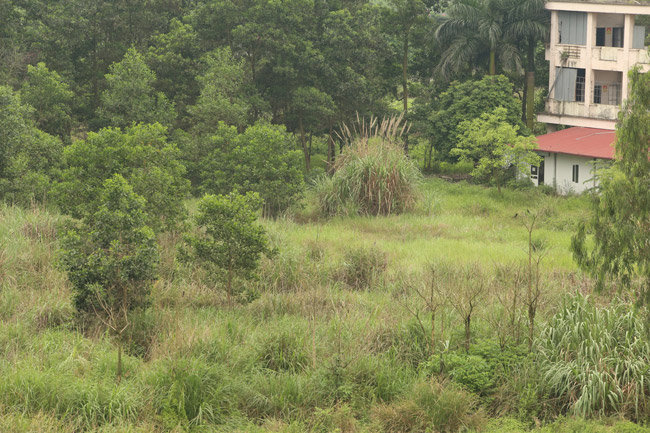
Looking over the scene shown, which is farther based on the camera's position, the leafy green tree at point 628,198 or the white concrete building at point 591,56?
the white concrete building at point 591,56

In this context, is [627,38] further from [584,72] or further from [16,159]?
[16,159]

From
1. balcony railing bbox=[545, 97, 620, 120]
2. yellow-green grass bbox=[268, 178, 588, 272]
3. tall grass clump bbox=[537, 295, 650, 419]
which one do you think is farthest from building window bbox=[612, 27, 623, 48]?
tall grass clump bbox=[537, 295, 650, 419]

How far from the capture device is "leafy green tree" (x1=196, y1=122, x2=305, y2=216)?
23234 millimetres

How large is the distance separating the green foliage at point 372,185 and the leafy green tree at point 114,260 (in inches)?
474

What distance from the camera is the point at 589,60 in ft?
115

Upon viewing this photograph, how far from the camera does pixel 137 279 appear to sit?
490 inches

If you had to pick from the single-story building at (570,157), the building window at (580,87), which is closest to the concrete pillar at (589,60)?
the building window at (580,87)

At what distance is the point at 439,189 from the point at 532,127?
883cm

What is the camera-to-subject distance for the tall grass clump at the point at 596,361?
10.7m

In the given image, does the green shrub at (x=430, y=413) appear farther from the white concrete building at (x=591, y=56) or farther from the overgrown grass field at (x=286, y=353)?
the white concrete building at (x=591, y=56)

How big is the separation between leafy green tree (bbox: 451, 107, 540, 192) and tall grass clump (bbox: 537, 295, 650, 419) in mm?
18912

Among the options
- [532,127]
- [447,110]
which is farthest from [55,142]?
[532,127]

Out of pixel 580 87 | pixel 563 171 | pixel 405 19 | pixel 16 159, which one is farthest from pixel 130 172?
pixel 580 87

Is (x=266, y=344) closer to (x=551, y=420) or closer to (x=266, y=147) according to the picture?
(x=551, y=420)
